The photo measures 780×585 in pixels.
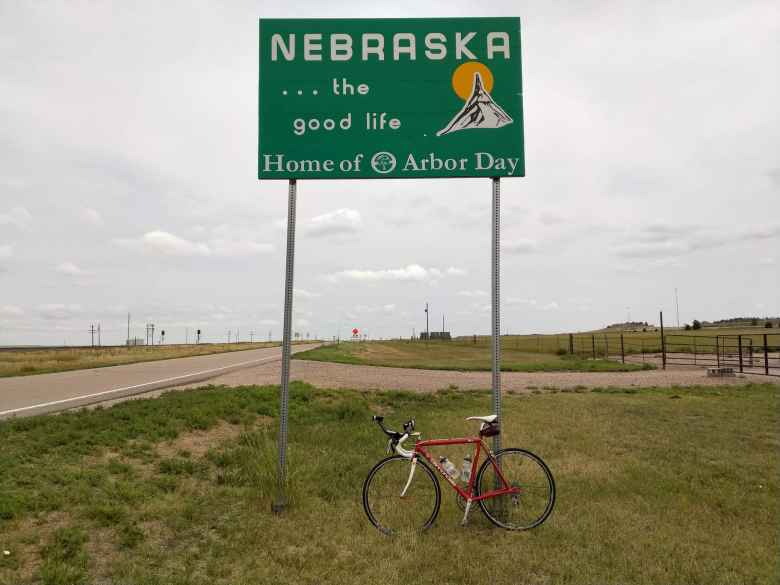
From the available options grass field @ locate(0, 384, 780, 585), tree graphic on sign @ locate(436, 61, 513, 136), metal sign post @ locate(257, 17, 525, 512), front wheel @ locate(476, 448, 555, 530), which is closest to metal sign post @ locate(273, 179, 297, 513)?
metal sign post @ locate(257, 17, 525, 512)

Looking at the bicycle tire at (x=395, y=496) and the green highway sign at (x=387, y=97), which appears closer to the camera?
the bicycle tire at (x=395, y=496)

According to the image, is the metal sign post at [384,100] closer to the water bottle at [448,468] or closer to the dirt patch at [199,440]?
the water bottle at [448,468]

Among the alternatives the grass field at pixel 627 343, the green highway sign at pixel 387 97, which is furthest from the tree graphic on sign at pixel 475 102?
the grass field at pixel 627 343

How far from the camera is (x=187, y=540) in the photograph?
4898 mm

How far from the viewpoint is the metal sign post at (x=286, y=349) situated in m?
5.84

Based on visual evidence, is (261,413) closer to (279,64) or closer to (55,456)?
(55,456)

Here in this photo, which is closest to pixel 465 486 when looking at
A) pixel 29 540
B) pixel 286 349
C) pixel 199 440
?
A: pixel 286 349

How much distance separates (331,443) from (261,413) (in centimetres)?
255

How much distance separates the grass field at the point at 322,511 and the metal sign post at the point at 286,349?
8.3 inches

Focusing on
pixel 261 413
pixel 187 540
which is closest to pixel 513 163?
pixel 187 540

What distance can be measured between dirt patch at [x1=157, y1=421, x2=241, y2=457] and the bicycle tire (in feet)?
11.5

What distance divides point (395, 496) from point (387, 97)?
14.3 feet

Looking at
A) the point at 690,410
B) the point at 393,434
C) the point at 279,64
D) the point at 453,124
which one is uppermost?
the point at 279,64

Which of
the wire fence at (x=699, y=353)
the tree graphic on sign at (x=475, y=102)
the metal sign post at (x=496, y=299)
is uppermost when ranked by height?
the tree graphic on sign at (x=475, y=102)
